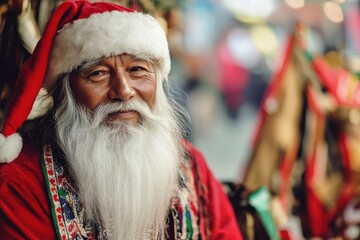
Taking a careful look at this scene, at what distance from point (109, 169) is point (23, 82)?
0.33 meters

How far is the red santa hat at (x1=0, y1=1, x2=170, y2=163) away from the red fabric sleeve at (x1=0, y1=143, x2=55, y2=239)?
58 millimetres

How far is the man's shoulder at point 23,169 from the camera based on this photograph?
155 centimetres

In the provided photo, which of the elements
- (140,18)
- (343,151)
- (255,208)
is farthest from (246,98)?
(140,18)

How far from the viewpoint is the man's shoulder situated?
1.55 m

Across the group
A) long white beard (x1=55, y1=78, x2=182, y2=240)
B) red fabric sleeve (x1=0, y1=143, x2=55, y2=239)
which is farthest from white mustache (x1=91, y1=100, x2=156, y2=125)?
red fabric sleeve (x1=0, y1=143, x2=55, y2=239)

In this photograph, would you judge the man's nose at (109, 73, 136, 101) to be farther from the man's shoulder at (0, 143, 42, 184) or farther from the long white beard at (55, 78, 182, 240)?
the man's shoulder at (0, 143, 42, 184)

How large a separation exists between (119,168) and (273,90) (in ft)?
5.40

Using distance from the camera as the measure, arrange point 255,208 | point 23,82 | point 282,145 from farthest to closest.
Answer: point 282,145 < point 255,208 < point 23,82

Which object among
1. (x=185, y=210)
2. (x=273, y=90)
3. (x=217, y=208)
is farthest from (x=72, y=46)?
(x=273, y=90)

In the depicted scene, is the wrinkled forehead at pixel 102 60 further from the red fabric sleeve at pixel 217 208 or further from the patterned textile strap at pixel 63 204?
the red fabric sleeve at pixel 217 208

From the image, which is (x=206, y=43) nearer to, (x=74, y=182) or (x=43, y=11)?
(x=43, y=11)

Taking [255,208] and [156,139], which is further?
[255,208]

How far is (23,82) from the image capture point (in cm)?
157

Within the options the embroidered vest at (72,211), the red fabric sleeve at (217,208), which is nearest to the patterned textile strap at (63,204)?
the embroidered vest at (72,211)
